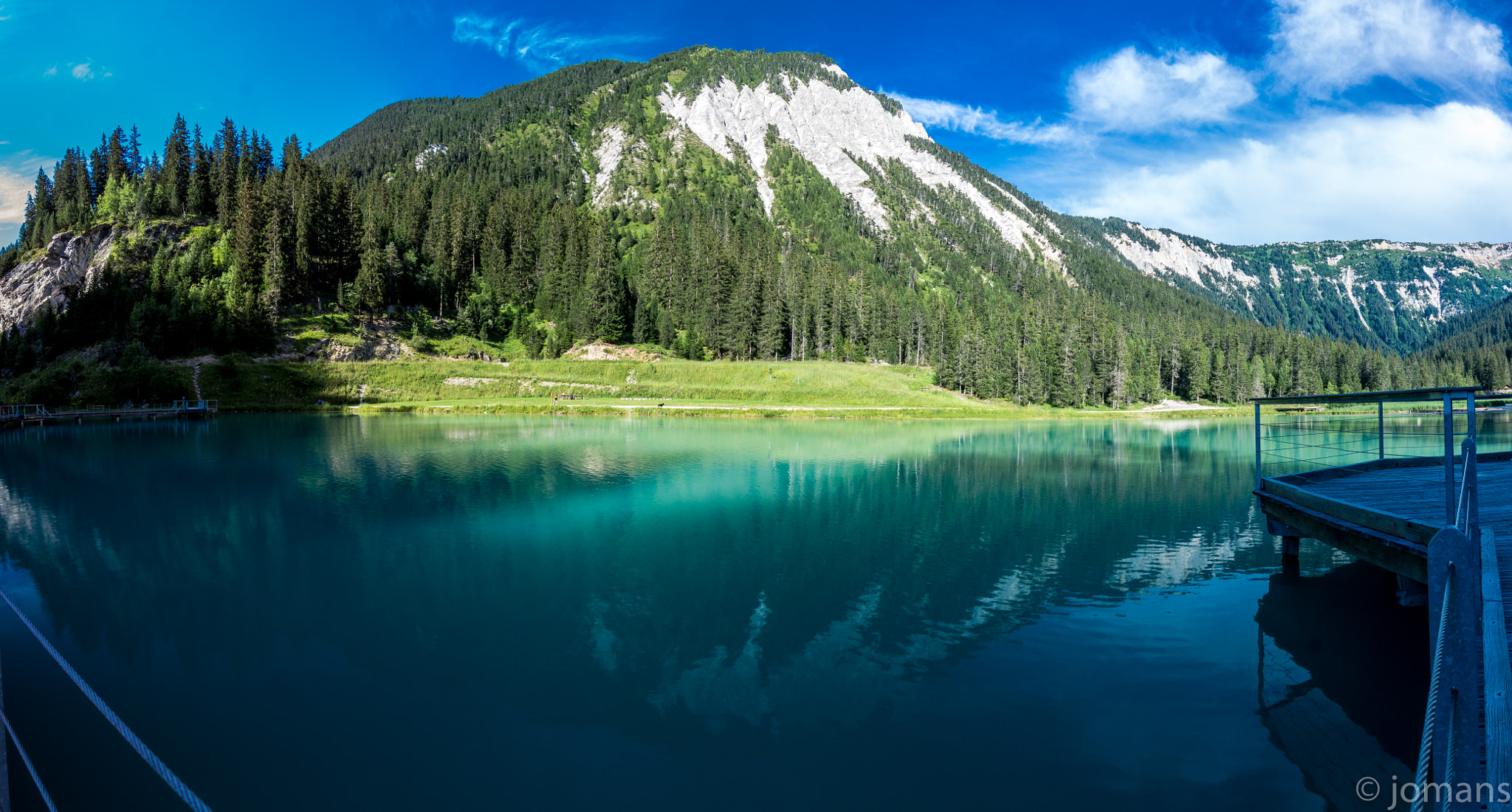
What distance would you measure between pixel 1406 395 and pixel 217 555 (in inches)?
900

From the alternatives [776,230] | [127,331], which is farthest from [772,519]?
[776,230]

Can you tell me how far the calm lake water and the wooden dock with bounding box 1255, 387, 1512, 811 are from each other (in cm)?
169

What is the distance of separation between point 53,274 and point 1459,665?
132884mm

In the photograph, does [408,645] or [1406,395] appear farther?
[408,645]

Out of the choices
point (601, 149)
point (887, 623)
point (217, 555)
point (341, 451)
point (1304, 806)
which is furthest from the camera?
point (601, 149)

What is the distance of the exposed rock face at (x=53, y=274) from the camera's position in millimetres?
87812

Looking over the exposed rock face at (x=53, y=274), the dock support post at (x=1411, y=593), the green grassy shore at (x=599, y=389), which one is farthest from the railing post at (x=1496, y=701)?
the exposed rock face at (x=53, y=274)

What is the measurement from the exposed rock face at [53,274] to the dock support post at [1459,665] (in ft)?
405

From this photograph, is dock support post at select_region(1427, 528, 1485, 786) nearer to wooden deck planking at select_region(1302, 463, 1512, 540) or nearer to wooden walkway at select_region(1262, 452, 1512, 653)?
wooden walkway at select_region(1262, 452, 1512, 653)

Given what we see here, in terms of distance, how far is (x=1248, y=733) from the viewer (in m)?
8.50

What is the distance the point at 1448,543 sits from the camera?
20.2 ft

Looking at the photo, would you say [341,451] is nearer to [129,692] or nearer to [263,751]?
[129,692]

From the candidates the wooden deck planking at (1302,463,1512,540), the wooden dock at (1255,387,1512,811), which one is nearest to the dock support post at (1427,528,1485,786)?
the wooden dock at (1255,387,1512,811)

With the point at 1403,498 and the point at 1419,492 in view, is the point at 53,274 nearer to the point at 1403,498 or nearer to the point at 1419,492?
the point at 1403,498
